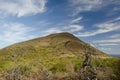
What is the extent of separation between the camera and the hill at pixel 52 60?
39125 mm

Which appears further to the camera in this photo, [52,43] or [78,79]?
[52,43]

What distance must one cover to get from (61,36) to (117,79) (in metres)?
111

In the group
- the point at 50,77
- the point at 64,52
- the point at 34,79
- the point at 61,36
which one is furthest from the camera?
the point at 61,36

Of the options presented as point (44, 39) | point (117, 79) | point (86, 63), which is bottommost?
point (117, 79)

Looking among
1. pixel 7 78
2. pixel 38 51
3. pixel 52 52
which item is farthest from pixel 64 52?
pixel 7 78

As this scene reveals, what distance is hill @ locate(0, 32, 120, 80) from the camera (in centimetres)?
3912

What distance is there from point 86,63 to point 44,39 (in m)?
120

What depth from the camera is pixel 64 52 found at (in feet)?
365

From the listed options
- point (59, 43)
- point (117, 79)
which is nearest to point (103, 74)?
point (117, 79)

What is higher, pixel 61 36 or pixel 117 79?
pixel 61 36

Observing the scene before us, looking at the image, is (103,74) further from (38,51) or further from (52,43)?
(52,43)

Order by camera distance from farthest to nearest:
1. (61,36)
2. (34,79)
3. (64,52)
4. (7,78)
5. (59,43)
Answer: (61,36) → (59,43) → (64,52) → (34,79) → (7,78)

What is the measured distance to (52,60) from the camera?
259ft

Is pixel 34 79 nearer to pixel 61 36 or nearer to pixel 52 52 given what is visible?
pixel 52 52
